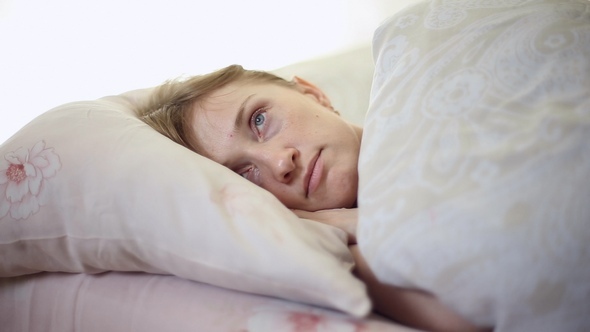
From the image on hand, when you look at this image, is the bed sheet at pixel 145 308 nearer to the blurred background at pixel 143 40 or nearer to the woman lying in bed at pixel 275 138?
the woman lying in bed at pixel 275 138

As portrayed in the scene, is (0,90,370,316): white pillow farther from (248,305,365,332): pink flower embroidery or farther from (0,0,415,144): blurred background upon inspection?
(0,0,415,144): blurred background

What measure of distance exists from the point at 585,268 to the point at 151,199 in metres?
0.49

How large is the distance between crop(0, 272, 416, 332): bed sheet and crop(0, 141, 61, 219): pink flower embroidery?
0.41ft

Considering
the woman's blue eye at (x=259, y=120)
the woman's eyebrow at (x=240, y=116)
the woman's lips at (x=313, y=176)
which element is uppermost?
the woman's eyebrow at (x=240, y=116)

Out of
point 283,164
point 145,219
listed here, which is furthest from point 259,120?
point 145,219

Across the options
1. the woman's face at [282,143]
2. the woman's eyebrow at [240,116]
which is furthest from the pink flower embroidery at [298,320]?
the woman's eyebrow at [240,116]

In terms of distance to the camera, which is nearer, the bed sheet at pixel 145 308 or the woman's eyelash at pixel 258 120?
the bed sheet at pixel 145 308

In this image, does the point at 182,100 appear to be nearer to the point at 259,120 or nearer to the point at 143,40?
the point at 259,120

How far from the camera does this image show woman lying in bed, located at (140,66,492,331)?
88 centimetres

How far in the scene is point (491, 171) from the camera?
1.81 ft

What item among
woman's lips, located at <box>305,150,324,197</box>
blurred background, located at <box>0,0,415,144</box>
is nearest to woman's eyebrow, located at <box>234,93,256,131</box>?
woman's lips, located at <box>305,150,324,197</box>

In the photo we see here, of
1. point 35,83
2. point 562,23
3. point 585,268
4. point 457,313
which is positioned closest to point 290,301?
point 457,313

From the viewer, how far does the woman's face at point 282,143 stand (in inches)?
34.8

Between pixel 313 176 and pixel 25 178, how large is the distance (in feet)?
1.43
